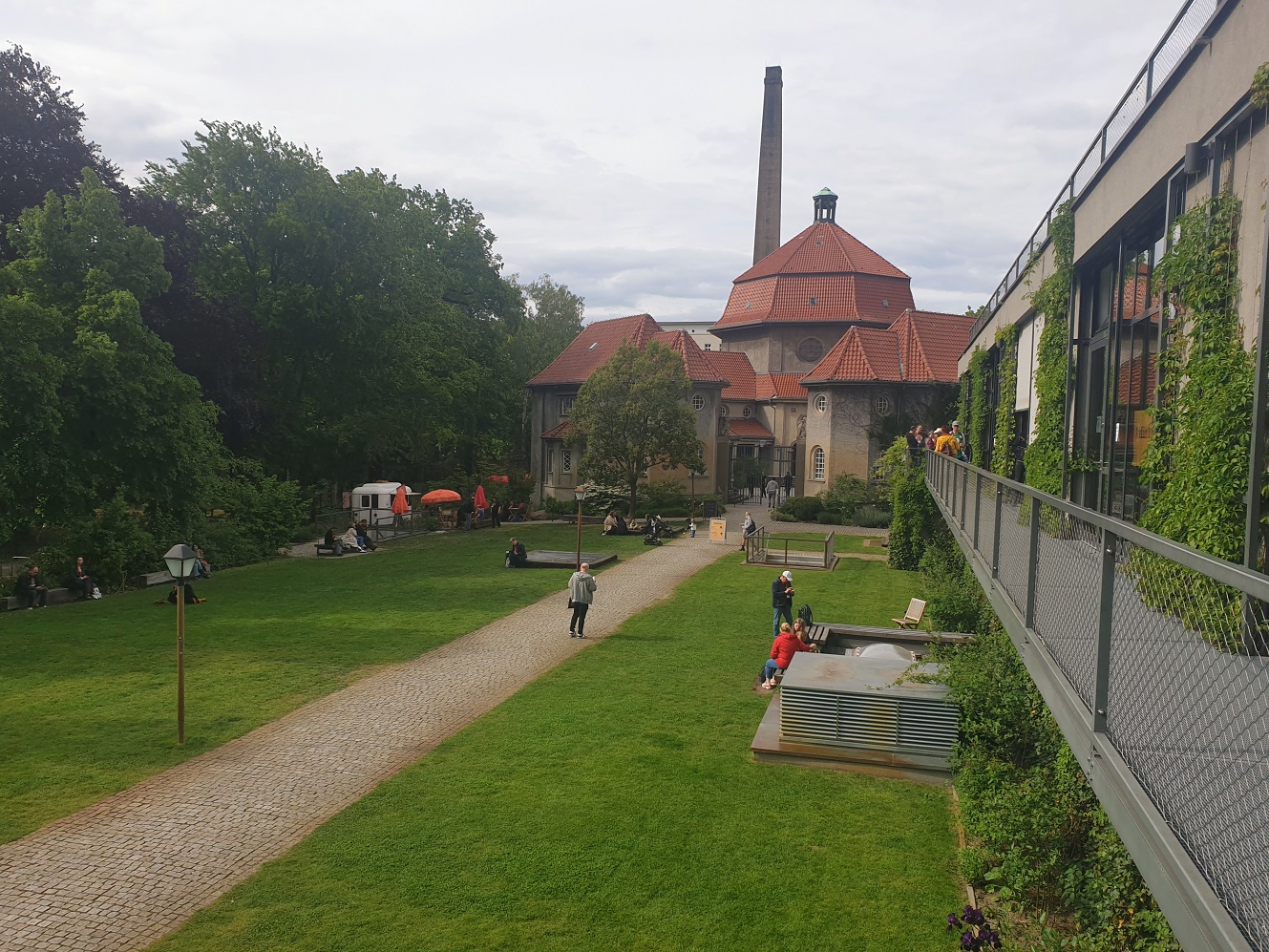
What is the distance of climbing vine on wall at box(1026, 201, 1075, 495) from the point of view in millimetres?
14906

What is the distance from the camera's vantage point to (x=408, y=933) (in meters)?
8.13

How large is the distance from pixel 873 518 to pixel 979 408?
17.4m

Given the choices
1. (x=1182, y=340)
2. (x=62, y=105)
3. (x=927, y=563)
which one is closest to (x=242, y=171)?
(x=62, y=105)

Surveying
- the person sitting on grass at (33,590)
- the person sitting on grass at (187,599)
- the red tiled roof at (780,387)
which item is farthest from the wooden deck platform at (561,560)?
the red tiled roof at (780,387)

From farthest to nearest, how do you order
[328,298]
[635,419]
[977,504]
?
[635,419]
[328,298]
[977,504]

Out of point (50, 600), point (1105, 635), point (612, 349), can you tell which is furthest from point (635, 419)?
point (1105, 635)

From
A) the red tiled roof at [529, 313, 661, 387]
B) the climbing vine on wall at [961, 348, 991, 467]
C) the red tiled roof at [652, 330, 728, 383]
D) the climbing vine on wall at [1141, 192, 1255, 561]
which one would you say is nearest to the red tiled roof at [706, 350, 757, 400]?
the red tiled roof at [652, 330, 728, 383]

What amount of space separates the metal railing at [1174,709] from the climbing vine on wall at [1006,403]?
15556 millimetres

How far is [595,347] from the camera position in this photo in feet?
186

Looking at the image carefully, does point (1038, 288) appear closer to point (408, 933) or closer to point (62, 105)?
point (408, 933)

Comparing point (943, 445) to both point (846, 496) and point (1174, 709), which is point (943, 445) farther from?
point (846, 496)

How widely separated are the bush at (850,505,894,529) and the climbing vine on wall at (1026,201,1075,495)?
A: 94.7ft

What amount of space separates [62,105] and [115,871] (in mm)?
27487

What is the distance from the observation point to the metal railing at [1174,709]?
10.9ft
